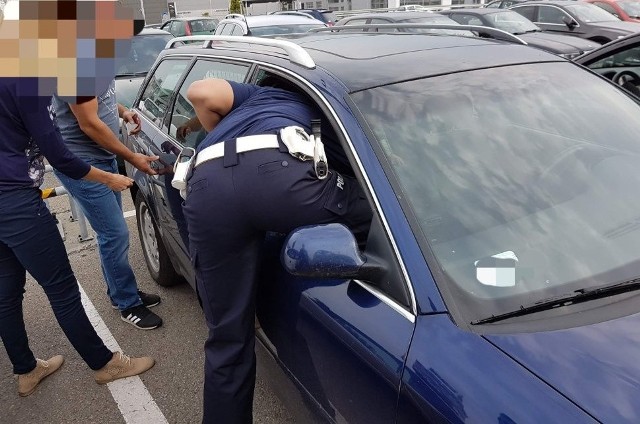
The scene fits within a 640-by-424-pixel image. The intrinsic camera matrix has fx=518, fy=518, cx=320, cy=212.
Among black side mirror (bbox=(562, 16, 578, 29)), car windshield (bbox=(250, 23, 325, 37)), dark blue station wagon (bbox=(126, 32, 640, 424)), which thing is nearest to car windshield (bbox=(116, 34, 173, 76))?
car windshield (bbox=(250, 23, 325, 37))

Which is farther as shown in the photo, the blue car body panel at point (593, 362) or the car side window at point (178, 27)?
the car side window at point (178, 27)

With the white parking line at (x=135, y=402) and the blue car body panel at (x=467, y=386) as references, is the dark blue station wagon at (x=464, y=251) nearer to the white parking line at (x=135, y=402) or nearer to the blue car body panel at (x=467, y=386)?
the blue car body panel at (x=467, y=386)

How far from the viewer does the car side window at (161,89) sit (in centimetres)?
335

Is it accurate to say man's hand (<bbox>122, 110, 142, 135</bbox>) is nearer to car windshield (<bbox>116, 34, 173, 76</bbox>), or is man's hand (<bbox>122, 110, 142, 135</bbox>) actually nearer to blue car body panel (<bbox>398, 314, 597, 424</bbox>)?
blue car body panel (<bbox>398, 314, 597, 424</bbox>)

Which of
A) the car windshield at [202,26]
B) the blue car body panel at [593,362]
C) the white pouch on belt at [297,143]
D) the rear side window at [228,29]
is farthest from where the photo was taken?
the car windshield at [202,26]

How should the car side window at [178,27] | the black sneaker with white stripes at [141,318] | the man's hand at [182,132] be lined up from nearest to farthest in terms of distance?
the man's hand at [182,132]
the black sneaker with white stripes at [141,318]
the car side window at [178,27]

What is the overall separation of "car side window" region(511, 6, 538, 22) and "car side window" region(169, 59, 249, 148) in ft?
37.4

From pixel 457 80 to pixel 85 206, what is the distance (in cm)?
217

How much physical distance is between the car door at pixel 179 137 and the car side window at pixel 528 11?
11.4 m

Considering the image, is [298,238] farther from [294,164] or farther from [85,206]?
[85,206]

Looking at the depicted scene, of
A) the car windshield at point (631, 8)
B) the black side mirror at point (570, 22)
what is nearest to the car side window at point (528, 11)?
the black side mirror at point (570, 22)

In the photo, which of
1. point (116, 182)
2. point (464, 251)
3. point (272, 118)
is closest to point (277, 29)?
point (116, 182)

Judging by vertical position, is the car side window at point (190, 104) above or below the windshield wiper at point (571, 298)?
above

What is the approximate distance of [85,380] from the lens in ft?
9.55
